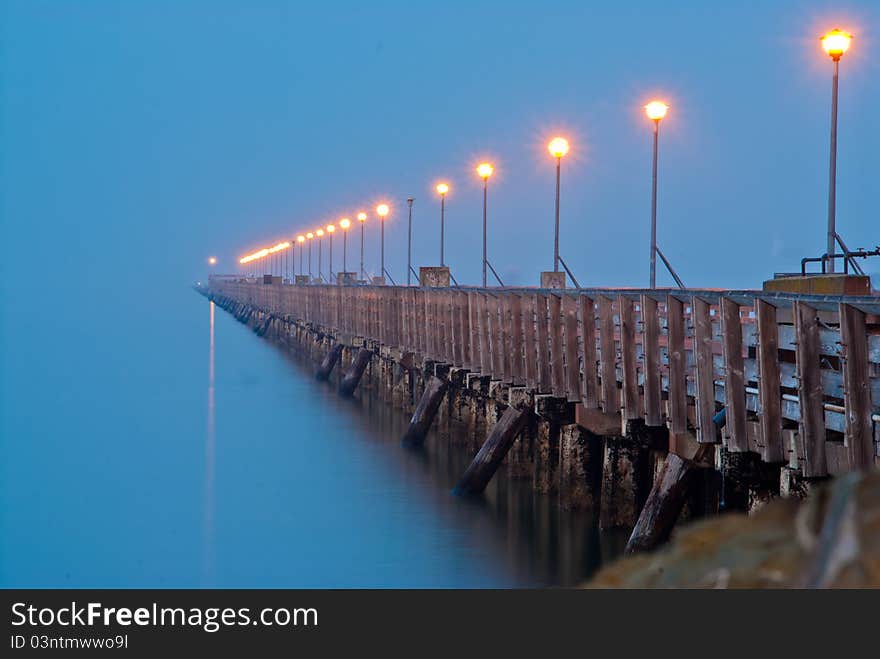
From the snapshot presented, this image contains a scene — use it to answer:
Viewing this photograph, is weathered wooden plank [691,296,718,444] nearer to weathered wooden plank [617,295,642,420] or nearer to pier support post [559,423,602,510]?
weathered wooden plank [617,295,642,420]

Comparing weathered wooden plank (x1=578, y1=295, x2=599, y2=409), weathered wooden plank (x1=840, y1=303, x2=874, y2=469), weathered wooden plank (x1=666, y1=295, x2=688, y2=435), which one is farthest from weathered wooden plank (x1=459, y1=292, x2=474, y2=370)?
weathered wooden plank (x1=840, y1=303, x2=874, y2=469)

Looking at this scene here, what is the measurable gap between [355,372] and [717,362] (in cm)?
3121

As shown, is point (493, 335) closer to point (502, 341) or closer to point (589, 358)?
point (502, 341)

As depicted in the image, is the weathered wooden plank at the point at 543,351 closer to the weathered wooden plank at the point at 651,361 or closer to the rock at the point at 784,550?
the weathered wooden plank at the point at 651,361

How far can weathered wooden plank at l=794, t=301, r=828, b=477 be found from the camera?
10414 mm

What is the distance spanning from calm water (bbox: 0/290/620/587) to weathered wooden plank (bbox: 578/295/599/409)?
2.01m

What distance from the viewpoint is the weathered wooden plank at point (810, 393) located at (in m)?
10.4

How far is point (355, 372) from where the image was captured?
143ft

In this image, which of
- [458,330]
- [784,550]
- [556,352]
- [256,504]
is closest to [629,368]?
[556,352]

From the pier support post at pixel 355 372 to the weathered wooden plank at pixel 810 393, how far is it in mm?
32895

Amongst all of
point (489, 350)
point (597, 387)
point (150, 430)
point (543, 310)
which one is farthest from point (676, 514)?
point (150, 430)

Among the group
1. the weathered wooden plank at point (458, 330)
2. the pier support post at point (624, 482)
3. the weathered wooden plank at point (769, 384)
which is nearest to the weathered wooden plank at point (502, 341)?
the weathered wooden plank at point (458, 330)
